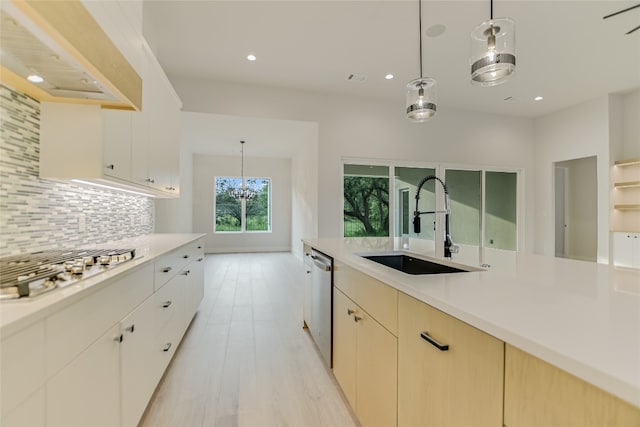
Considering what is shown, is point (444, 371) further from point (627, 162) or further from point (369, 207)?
point (627, 162)

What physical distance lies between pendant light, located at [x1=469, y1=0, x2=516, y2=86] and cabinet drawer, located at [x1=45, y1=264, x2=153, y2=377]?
2.27 meters

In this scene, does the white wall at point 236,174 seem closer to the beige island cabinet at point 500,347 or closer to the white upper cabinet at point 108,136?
the white upper cabinet at point 108,136

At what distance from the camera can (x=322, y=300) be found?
2129mm

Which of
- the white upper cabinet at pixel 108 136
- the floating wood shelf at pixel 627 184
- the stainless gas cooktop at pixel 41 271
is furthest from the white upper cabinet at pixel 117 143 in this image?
the floating wood shelf at pixel 627 184

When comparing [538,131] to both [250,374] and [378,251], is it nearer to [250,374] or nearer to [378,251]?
[378,251]

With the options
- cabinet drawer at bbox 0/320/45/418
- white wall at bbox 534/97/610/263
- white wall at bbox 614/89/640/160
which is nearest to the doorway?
white wall at bbox 534/97/610/263

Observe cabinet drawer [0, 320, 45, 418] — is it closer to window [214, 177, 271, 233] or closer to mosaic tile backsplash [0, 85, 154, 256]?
mosaic tile backsplash [0, 85, 154, 256]

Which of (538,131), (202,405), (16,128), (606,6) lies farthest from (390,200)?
(16,128)

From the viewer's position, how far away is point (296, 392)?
1861 millimetres

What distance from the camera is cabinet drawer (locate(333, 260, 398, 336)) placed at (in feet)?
3.83

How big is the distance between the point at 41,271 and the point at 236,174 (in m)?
7.73

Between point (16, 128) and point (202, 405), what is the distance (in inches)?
72.3

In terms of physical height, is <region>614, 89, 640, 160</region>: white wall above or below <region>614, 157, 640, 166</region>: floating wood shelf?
above

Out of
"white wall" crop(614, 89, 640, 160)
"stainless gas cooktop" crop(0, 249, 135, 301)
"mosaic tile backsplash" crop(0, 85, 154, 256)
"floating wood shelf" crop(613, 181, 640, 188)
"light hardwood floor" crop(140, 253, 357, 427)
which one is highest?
"white wall" crop(614, 89, 640, 160)
